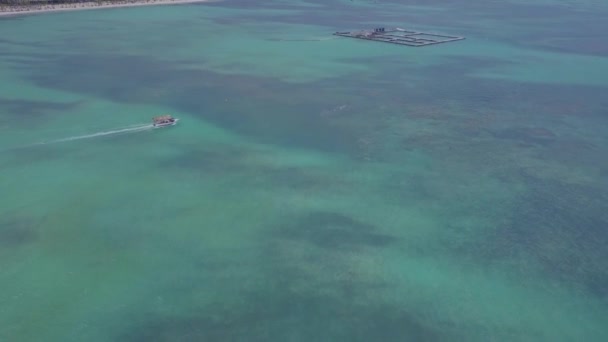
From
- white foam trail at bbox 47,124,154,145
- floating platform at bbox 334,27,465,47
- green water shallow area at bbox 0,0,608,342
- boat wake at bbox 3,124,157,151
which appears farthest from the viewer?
floating platform at bbox 334,27,465,47

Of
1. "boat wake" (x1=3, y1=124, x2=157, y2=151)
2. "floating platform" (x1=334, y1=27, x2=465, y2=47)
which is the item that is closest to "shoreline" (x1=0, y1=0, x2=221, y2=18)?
"floating platform" (x1=334, y1=27, x2=465, y2=47)

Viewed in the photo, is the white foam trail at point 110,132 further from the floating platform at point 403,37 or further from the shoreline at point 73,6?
the shoreline at point 73,6

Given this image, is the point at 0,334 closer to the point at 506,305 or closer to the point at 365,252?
the point at 365,252

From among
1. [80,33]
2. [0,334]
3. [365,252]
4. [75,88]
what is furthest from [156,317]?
[80,33]

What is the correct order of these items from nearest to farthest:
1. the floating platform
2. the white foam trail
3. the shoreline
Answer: the white foam trail < the floating platform < the shoreline

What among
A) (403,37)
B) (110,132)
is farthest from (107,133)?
(403,37)

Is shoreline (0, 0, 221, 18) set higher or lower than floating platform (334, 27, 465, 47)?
higher

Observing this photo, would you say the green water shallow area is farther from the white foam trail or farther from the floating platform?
the floating platform
